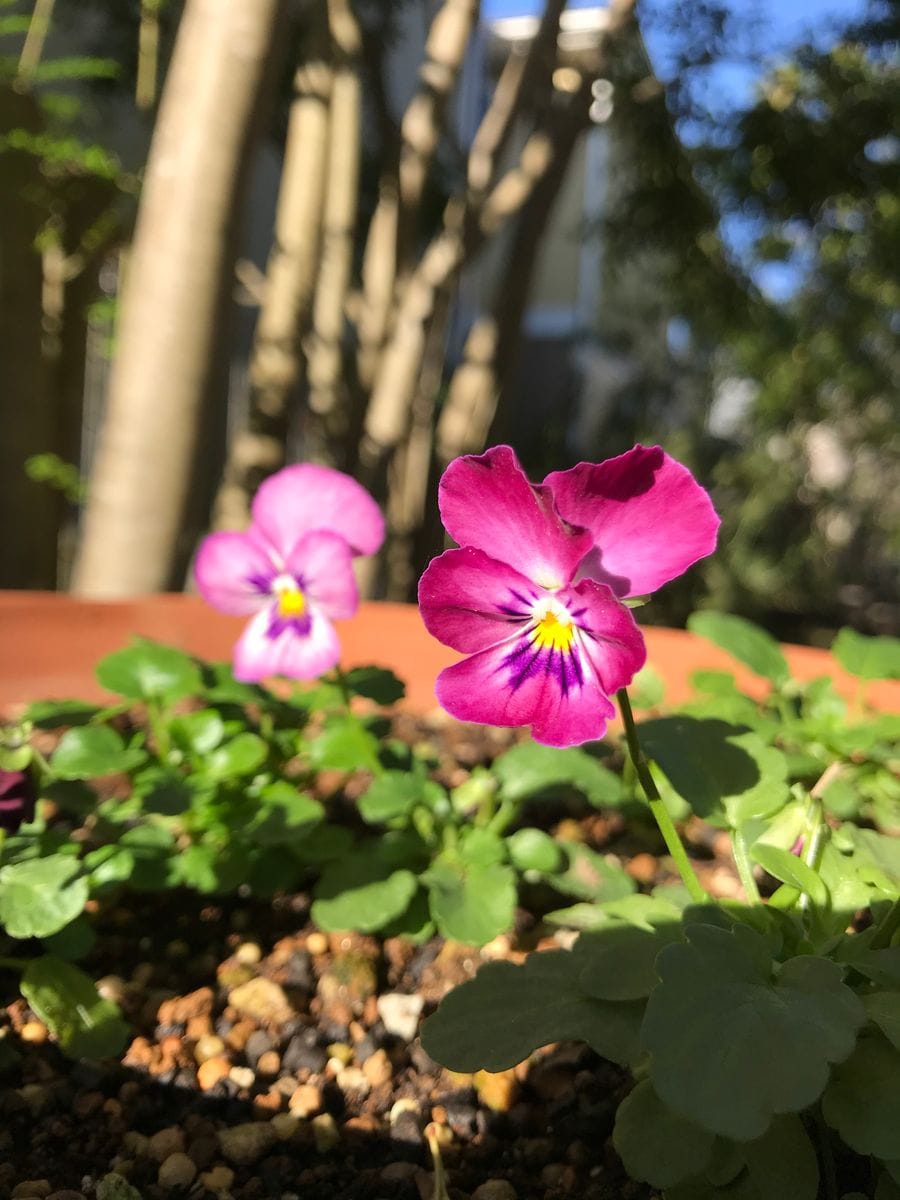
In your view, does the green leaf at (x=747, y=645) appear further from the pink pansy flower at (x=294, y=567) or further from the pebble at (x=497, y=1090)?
the pebble at (x=497, y=1090)

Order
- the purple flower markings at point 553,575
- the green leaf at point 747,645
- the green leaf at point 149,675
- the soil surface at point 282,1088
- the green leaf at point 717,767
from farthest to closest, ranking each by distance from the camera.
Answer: the green leaf at point 747,645
the green leaf at point 149,675
the green leaf at point 717,767
the soil surface at point 282,1088
the purple flower markings at point 553,575

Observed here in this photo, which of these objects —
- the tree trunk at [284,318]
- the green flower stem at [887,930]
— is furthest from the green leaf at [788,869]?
the tree trunk at [284,318]

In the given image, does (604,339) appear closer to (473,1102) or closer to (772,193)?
(772,193)

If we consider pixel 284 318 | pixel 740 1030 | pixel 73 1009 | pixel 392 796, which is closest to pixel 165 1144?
pixel 73 1009

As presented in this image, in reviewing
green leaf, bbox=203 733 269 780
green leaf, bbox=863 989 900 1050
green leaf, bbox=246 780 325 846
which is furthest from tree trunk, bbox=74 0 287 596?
green leaf, bbox=863 989 900 1050

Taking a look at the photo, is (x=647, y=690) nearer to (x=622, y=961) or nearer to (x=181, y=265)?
(x=622, y=961)
